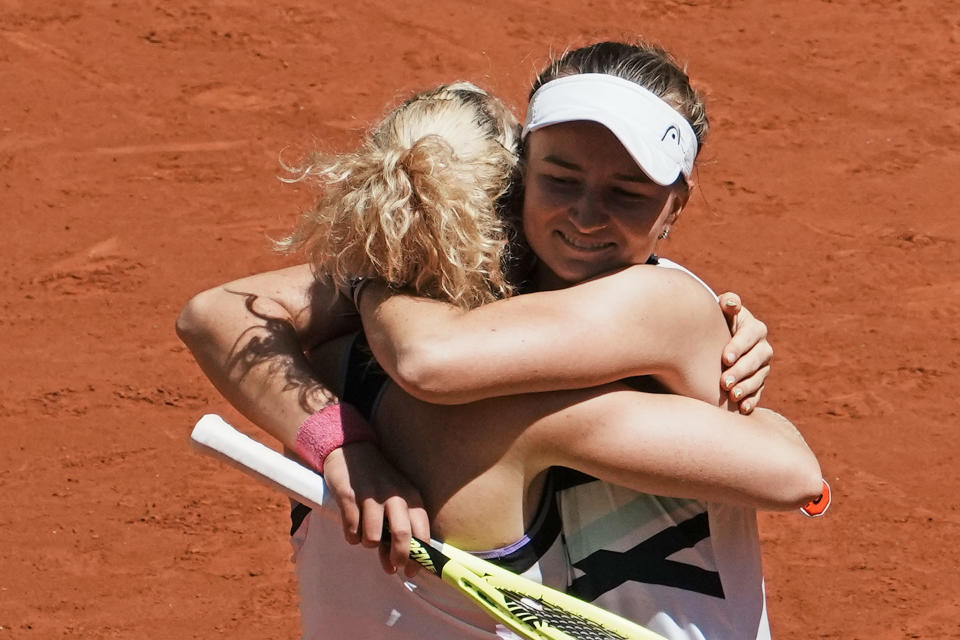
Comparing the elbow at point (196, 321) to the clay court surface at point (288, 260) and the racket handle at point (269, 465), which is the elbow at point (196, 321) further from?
the clay court surface at point (288, 260)

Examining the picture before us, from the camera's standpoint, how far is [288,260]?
286 inches

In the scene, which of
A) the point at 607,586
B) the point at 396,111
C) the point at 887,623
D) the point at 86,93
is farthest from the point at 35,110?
the point at 607,586

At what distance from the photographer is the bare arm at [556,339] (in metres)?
2.21

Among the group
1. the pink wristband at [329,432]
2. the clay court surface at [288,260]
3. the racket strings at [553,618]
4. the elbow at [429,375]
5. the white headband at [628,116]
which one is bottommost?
the clay court surface at [288,260]

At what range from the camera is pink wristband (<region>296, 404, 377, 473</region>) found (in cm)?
241

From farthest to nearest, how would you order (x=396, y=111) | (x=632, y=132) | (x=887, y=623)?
(x=887, y=623)
(x=396, y=111)
(x=632, y=132)

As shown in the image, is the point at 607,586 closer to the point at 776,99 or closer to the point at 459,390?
the point at 459,390

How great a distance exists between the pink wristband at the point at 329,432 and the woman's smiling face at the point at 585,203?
456 mm

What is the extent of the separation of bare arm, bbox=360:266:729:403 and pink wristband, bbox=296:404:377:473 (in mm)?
143

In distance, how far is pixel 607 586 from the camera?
242 cm

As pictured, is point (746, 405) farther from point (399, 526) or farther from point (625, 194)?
point (399, 526)

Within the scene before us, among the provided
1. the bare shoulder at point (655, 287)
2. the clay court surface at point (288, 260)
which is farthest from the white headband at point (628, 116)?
the clay court surface at point (288, 260)

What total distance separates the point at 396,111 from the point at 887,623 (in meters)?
3.91

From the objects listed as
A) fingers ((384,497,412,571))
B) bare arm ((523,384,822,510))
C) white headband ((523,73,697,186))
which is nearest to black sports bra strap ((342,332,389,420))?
fingers ((384,497,412,571))
